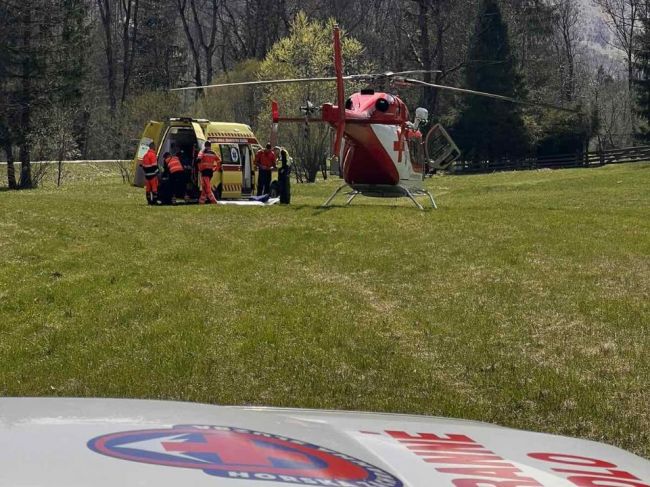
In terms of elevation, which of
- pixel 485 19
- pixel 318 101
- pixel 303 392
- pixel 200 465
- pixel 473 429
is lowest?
pixel 303 392

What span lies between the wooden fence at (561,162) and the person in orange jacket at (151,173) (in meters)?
34.4

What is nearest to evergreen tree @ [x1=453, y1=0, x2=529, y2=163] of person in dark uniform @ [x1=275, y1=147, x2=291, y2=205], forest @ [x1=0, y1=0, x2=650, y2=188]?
forest @ [x1=0, y1=0, x2=650, y2=188]

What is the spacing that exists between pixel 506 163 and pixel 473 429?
5088 centimetres

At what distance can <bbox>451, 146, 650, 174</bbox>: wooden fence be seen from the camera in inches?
2062

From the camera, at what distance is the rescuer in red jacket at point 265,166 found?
2348 cm

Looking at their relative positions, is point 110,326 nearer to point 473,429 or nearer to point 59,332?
point 59,332

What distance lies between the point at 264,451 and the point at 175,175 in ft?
63.9

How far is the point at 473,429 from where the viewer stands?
312 centimetres

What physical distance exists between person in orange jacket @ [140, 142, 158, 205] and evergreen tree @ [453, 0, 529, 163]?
3372cm

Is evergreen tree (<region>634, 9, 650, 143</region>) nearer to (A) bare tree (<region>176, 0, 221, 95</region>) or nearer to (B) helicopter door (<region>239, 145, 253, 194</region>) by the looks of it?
(A) bare tree (<region>176, 0, 221, 95</region>)

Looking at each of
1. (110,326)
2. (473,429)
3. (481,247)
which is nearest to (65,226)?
(110,326)

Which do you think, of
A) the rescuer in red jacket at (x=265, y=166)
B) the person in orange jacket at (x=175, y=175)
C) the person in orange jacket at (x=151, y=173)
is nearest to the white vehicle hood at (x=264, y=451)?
the person in orange jacket at (x=151, y=173)

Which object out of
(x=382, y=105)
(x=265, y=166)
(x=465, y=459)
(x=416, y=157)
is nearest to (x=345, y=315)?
(x=465, y=459)

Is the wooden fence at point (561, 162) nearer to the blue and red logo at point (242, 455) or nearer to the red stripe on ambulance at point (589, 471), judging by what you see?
the red stripe on ambulance at point (589, 471)
